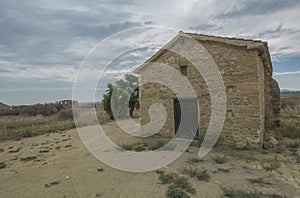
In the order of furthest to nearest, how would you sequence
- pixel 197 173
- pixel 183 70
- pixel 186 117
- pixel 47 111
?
pixel 47 111 < pixel 186 117 < pixel 183 70 < pixel 197 173

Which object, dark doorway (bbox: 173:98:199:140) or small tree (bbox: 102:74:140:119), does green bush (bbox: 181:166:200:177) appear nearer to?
dark doorway (bbox: 173:98:199:140)

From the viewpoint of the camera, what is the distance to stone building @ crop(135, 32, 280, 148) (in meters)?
7.11

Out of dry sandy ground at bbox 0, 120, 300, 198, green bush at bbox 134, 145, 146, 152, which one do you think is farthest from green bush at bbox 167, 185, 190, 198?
green bush at bbox 134, 145, 146, 152

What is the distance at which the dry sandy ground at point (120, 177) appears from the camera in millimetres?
4328

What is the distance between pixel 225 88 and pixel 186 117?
2259mm

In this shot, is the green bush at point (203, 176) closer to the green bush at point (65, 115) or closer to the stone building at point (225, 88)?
the stone building at point (225, 88)

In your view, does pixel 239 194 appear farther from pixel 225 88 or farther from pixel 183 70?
pixel 183 70

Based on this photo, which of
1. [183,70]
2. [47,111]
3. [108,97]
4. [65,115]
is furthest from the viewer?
[47,111]

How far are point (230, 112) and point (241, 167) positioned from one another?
8.15 feet

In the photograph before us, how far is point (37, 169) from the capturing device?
623cm

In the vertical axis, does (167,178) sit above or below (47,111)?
below

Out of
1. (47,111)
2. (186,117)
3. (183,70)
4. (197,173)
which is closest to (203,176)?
(197,173)

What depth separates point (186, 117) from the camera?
8.99 m

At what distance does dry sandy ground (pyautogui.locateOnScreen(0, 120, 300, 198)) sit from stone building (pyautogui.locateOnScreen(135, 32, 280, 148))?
1.03m
